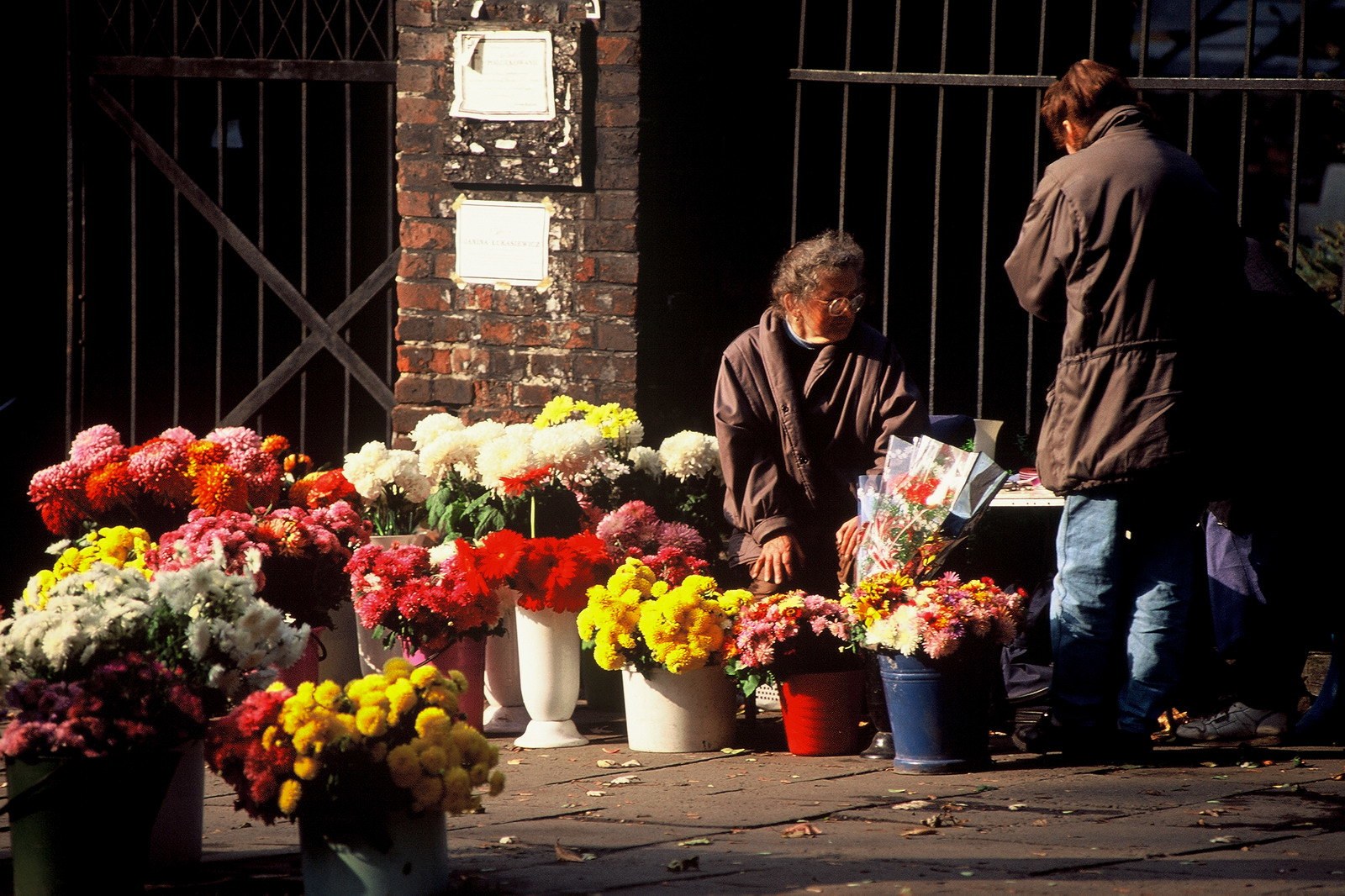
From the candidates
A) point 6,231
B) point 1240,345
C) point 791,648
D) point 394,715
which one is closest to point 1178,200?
point 1240,345

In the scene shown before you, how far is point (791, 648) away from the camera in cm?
487

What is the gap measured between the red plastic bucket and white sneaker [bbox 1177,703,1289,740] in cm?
106

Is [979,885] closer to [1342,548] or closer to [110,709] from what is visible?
[110,709]

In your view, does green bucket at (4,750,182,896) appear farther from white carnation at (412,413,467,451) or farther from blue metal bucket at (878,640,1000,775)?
white carnation at (412,413,467,451)

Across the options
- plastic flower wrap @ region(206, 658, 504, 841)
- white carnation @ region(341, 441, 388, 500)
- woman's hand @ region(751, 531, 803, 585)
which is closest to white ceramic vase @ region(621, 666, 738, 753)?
woman's hand @ region(751, 531, 803, 585)

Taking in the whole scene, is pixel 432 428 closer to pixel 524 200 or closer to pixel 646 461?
pixel 646 461

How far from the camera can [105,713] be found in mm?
3254

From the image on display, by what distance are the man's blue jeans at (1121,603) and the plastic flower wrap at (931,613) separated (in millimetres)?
190

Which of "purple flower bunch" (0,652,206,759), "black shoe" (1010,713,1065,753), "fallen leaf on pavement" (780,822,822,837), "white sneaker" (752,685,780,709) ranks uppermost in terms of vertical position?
"purple flower bunch" (0,652,206,759)

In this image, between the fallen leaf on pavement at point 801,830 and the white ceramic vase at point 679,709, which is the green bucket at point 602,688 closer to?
the white ceramic vase at point 679,709

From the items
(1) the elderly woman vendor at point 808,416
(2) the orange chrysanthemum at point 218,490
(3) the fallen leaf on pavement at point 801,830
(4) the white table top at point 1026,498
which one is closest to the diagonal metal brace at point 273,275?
(2) the orange chrysanthemum at point 218,490

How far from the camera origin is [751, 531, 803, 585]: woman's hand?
5.11 meters

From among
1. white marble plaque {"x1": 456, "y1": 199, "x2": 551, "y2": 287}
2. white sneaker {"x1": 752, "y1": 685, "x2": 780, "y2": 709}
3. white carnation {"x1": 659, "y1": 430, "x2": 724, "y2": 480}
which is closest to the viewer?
white carnation {"x1": 659, "y1": 430, "x2": 724, "y2": 480}

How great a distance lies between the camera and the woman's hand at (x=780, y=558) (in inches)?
201
